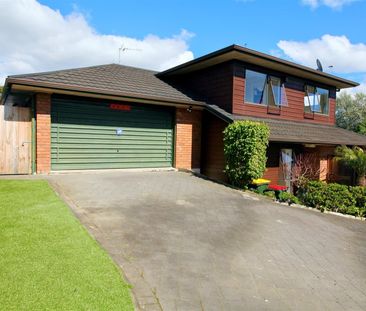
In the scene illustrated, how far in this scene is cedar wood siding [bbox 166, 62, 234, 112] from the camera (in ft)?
44.6

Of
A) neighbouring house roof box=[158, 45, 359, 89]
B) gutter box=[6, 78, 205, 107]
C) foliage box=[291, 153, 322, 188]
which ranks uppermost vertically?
neighbouring house roof box=[158, 45, 359, 89]

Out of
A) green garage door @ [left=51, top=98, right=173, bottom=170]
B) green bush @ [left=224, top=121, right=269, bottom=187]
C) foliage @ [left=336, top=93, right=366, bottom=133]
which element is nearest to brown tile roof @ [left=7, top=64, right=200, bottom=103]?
green garage door @ [left=51, top=98, right=173, bottom=170]

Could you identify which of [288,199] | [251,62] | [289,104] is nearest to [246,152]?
[288,199]

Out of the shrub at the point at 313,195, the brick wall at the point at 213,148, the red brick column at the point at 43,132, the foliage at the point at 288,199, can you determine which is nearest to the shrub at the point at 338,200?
the shrub at the point at 313,195

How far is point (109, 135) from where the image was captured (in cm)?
1190

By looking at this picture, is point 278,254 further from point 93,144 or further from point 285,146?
point 285,146

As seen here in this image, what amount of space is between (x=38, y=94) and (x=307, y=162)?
1178 cm

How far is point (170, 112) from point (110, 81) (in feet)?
8.84

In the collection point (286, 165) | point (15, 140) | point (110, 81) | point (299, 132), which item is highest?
point (110, 81)

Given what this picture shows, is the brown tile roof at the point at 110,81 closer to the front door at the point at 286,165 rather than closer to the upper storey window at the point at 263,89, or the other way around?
the upper storey window at the point at 263,89

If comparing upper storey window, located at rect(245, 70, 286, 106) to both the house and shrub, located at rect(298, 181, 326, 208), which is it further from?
shrub, located at rect(298, 181, 326, 208)

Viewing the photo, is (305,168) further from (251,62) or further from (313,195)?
(251,62)

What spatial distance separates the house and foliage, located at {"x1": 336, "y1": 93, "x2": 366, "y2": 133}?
23.8 metres

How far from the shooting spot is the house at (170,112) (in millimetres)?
10612
